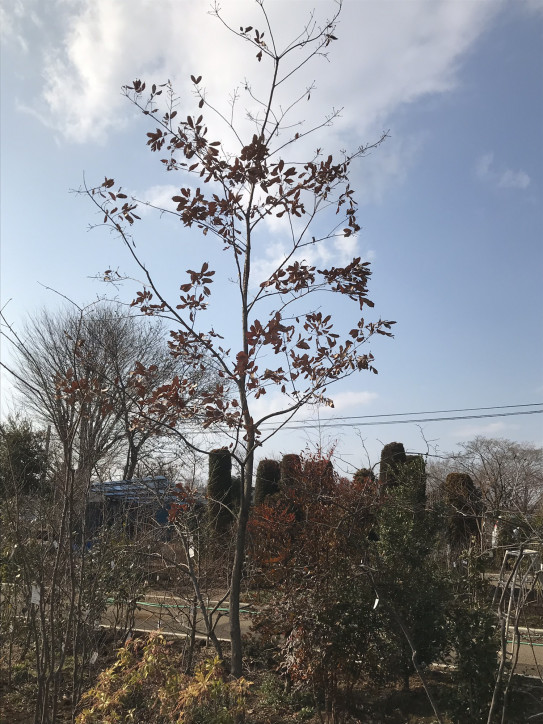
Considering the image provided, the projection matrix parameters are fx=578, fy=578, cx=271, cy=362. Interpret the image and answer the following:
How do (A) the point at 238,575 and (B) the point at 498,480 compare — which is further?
(B) the point at 498,480

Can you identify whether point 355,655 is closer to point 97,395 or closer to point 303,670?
point 303,670

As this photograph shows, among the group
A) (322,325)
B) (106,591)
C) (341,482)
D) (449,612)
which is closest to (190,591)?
(106,591)

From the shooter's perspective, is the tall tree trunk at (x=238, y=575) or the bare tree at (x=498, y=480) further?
the bare tree at (x=498, y=480)

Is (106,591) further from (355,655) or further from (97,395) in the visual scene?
(97,395)

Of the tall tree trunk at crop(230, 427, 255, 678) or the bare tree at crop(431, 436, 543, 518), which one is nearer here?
the tall tree trunk at crop(230, 427, 255, 678)

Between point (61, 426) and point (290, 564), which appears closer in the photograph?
point (61, 426)

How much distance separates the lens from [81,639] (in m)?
4.52

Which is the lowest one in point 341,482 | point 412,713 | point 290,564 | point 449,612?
point 412,713

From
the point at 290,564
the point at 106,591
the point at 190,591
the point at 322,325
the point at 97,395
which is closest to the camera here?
the point at 97,395

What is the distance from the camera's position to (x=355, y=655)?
178 inches

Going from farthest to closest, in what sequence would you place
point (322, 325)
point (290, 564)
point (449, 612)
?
1. point (290, 564)
2. point (449, 612)
3. point (322, 325)

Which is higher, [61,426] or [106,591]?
[61,426]

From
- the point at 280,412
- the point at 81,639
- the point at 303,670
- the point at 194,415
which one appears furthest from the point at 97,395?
the point at 303,670

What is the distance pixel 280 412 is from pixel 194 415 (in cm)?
55
